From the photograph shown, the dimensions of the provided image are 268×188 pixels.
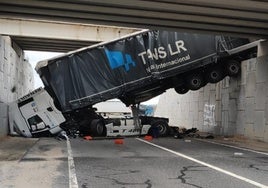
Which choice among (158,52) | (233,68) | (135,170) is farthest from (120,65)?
(135,170)

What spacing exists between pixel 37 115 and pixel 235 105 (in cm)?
981

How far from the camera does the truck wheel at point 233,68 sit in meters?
21.6

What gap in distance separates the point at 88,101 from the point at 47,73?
7.63 ft

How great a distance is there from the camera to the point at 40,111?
21031mm

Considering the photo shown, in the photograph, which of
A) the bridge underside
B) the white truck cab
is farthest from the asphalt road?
the white truck cab

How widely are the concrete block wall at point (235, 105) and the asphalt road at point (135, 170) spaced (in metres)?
5.66

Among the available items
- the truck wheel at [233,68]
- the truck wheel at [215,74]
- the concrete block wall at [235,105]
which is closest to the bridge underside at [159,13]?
the concrete block wall at [235,105]

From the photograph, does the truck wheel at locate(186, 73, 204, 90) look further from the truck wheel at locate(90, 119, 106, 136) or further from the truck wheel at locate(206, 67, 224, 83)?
the truck wheel at locate(90, 119, 106, 136)

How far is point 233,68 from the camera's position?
21625 mm

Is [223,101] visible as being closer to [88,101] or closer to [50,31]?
[88,101]

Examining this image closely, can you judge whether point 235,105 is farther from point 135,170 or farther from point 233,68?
point 135,170

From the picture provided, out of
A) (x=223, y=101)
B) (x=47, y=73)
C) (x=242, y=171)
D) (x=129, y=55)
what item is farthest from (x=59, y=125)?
(x=242, y=171)

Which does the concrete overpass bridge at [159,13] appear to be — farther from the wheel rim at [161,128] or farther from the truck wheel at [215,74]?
the wheel rim at [161,128]

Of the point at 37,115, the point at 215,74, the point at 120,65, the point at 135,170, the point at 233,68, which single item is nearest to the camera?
the point at 135,170
